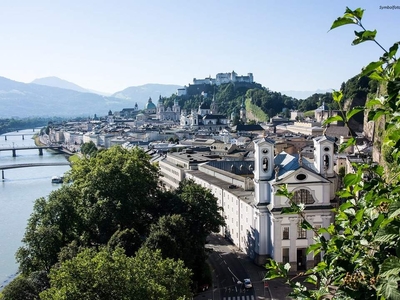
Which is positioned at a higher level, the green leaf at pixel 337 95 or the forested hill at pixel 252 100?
the forested hill at pixel 252 100

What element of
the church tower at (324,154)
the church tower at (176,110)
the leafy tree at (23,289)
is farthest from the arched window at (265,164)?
the church tower at (176,110)

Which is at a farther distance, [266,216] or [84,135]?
[84,135]

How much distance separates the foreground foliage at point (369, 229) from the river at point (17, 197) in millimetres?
23093

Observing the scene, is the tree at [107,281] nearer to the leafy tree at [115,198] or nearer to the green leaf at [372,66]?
the leafy tree at [115,198]

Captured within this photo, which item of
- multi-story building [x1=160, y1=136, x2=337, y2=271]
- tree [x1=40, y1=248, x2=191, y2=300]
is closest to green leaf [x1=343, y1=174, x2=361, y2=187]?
tree [x1=40, y1=248, x2=191, y2=300]

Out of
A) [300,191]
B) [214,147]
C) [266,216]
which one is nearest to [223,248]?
[266,216]

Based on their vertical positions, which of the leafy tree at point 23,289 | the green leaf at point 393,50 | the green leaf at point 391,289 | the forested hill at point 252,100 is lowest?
the leafy tree at point 23,289

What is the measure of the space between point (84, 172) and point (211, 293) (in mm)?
12103

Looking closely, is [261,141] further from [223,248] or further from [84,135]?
[84,135]

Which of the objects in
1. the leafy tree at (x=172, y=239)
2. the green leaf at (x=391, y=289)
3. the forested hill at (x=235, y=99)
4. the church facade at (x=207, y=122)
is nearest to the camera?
the green leaf at (x=391, y=289)

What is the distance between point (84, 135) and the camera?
104562mm

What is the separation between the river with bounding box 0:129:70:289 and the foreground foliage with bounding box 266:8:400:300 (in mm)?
23093

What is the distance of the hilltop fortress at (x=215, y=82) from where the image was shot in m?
135

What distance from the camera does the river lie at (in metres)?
27.8
